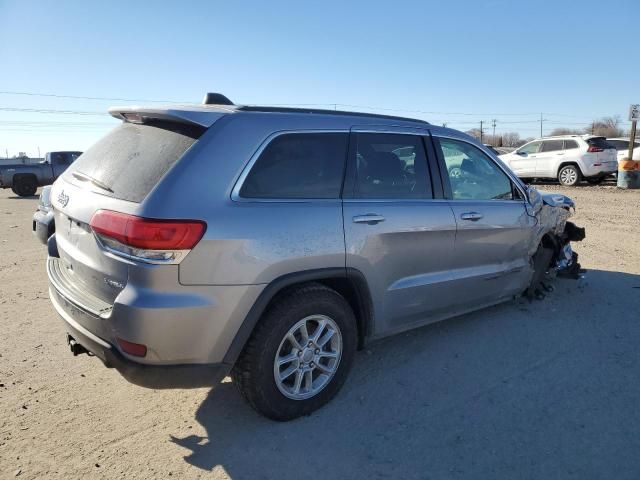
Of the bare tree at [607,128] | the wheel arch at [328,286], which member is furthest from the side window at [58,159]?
the bare tree at [607,128]

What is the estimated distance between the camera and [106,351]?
2.62m

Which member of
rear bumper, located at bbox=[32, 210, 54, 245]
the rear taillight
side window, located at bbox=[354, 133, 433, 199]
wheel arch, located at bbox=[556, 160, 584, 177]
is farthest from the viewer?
wheel arch, located at bbox=[556, 160, 584, 177]

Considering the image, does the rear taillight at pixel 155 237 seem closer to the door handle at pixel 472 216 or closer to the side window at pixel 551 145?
the door handle at pixel 472 216

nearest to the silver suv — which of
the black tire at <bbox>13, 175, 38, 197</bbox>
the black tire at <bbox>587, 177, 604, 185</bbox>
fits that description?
the black tire at <bbox>587, 177, 604, 185</bbox>

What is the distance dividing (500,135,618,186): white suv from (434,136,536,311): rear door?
13.4 m

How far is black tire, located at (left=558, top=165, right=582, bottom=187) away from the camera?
1641 centimetres

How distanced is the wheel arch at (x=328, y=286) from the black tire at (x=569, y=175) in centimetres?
1558

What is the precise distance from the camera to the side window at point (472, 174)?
394 centimetres

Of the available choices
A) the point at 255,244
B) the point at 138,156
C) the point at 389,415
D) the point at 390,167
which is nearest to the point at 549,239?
the point at 390,167

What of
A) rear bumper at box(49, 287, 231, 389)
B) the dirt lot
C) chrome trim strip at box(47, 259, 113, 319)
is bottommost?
the dirt lot

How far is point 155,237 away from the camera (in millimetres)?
2451

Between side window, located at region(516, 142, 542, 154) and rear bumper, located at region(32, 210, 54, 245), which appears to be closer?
rear bumper, located at region(32, 210, 54, 245)

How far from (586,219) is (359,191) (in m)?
8.82

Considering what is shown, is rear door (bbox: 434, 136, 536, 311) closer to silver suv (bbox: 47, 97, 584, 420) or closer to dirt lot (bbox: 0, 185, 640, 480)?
silver suv (bbox: 47, 97, 584, 420)
